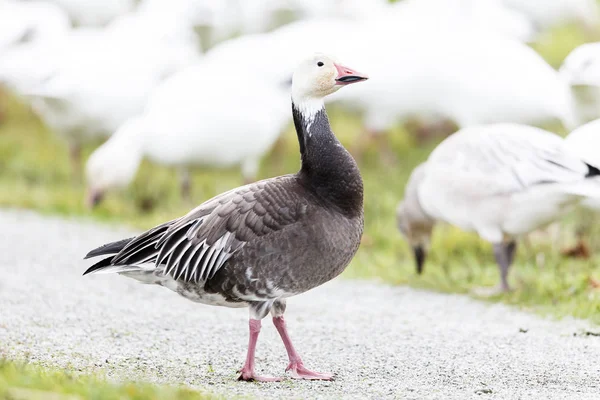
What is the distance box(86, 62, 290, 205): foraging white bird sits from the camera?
8.81 m

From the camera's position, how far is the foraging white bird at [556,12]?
14.0m

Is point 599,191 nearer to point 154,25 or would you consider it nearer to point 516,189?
point 516,189

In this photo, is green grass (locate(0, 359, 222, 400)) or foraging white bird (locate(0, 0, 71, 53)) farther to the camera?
foraging white bird (locate(0, 0, 71, 53))

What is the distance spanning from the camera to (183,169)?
30.9 ft

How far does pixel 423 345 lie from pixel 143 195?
219 inches

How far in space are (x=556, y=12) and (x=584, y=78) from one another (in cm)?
658

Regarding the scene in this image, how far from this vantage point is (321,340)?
213 inches

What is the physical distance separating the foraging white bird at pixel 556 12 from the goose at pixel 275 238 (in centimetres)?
1022

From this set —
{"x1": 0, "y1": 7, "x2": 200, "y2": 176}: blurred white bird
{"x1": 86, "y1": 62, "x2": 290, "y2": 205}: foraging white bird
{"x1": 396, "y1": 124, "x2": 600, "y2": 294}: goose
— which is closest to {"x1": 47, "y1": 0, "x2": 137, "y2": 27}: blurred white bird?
{"x1": 0, "y1": 7, "x2": 200, "y2": 176}: blurred white bird

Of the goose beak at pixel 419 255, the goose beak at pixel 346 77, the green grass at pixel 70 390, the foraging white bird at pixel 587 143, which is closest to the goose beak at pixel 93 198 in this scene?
the goose beak at pixel 419 255

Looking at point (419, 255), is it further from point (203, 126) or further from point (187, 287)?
point (187, 287)

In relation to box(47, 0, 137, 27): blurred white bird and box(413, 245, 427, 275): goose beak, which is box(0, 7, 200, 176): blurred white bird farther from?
box(413, 245, 427, 275): goose beak

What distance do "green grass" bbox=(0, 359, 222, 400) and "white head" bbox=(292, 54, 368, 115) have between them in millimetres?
1595

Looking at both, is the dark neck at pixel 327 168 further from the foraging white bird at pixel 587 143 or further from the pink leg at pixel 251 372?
the foraging white bird at pixel 587 143
